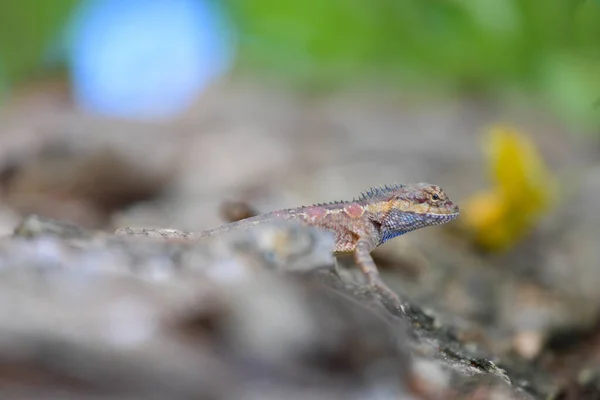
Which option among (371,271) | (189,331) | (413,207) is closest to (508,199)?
(413,207)

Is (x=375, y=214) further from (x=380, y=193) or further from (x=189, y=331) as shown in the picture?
(x=189, y=331)

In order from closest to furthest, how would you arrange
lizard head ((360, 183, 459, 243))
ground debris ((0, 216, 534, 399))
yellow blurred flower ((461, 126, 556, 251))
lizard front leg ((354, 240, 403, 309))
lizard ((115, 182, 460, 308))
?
ground debris ((0, 216, 534, 399))
lizard front leg ((354, 240, 403, 309))
lizard ((115, 182, 460, 308))
lizard head ((360, 183, 459, 243))
yellow blurred flower ((461, 126, 556, 251))

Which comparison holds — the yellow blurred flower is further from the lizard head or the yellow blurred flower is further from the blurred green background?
the blurred green background

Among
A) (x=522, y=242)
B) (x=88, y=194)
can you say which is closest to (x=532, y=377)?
(x=522, y=242)

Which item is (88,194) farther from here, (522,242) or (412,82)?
(412,82)

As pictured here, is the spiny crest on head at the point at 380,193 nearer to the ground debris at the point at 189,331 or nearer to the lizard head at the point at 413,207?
the lizard head at the point at 413,207

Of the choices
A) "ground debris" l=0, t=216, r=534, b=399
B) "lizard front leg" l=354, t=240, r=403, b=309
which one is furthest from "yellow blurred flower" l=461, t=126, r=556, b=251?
"ground debris" l=0, t=216, r=534, b=399

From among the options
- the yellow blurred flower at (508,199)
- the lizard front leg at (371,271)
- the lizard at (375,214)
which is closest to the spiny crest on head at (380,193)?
the lizard at (375,214)
